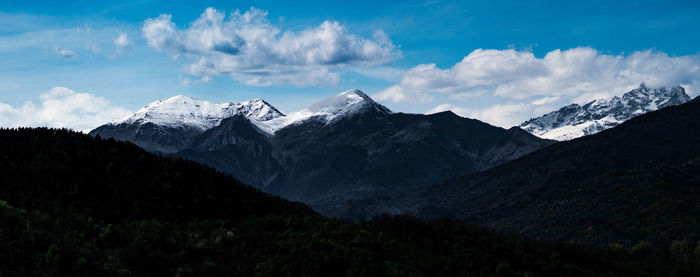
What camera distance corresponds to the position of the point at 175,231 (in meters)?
104

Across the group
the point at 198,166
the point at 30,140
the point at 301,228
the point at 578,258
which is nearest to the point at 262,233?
the point at 301,228

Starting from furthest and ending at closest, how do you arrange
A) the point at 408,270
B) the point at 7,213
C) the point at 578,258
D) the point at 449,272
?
the point at 578,258, the point at 449,272, the point at 408,270, the point at 7,213

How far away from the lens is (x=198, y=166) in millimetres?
143000

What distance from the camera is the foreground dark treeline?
289ft

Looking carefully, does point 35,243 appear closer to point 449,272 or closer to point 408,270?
point 408,270

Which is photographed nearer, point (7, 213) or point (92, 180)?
point (7, 213)

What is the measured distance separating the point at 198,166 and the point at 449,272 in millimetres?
59150

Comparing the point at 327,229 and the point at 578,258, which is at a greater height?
the point at 327,229

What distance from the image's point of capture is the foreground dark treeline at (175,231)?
88.1 metres

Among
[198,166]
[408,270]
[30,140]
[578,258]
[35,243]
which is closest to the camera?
[35,243]

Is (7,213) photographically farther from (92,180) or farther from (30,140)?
(30,140)

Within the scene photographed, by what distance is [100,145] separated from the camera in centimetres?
13250

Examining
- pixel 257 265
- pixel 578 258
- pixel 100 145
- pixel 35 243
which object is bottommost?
pixel 578 258

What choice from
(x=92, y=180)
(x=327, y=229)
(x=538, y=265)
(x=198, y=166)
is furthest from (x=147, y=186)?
(x=538, y=265)
